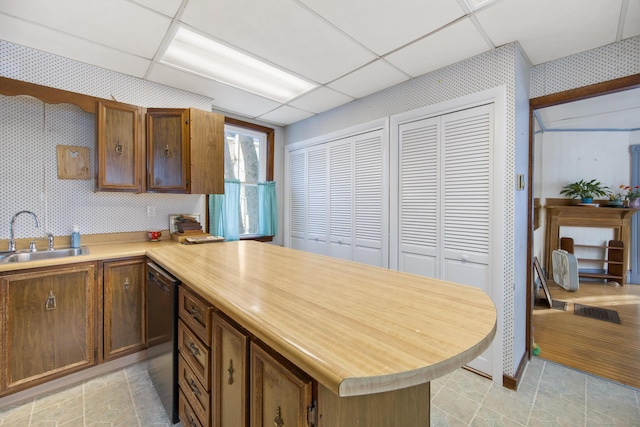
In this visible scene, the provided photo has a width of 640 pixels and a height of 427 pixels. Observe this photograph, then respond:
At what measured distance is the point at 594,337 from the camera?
109 inches

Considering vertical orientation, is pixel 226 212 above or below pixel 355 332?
above

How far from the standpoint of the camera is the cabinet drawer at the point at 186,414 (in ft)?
4.62

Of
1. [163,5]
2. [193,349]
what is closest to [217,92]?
[163,5]

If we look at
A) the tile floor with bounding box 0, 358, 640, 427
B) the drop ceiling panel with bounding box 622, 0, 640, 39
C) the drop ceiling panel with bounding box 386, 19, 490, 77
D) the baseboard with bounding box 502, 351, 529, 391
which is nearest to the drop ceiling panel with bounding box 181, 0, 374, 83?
the drop ceiling panel with bounding box 386, 19, 490, 77

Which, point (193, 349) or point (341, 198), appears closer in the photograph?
point (193, 349)

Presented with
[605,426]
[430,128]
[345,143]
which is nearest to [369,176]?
[345,143]

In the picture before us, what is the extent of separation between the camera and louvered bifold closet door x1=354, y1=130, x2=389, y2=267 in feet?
9.55

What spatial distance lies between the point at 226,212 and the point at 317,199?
1.20m

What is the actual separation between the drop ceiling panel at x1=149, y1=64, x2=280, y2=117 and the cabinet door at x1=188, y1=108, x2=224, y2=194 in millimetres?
300

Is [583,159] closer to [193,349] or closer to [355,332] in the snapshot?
[355,332]

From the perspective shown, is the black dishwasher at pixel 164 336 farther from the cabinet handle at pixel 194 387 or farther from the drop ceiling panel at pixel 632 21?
the drop ceiling panel at pixel 632 21

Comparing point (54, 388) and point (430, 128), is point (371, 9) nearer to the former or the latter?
point (430, 128)

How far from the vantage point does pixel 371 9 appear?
5.59ft

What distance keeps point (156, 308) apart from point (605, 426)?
2.94 meters
